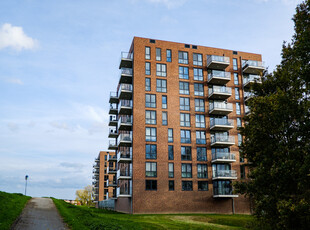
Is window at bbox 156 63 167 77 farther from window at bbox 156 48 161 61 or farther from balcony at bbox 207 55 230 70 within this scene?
balcony at bbox 207 55 230 70

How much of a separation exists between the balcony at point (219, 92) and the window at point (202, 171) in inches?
386

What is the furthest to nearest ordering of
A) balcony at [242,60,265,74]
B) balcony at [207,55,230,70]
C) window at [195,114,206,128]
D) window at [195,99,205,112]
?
balcony at [242,60,265,74], balcony at [207,55,230,70], window at [195,99,205,112], window at [195,114,206,128]

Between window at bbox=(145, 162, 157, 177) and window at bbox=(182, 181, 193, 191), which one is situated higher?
window at bbox=(145, 162, 157, 177)

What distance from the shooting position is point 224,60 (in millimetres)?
43500

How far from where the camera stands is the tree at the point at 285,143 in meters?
15.8

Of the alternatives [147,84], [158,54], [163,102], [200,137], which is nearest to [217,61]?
[158,54]

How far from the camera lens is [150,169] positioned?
37500mm

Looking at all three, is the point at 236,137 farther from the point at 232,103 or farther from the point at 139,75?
the point at 139,75

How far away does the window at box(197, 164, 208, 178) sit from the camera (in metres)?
39.3

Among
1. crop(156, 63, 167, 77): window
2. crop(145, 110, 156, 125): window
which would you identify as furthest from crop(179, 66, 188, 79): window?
crop(145, 110, 156, 125): window

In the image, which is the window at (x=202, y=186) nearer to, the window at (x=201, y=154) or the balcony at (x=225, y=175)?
the balcony at (x=225, y=175)

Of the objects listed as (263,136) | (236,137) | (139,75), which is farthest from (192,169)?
(263,136)

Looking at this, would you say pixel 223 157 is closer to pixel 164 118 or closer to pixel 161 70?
pixel 164 118

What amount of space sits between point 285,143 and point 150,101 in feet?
77.3
